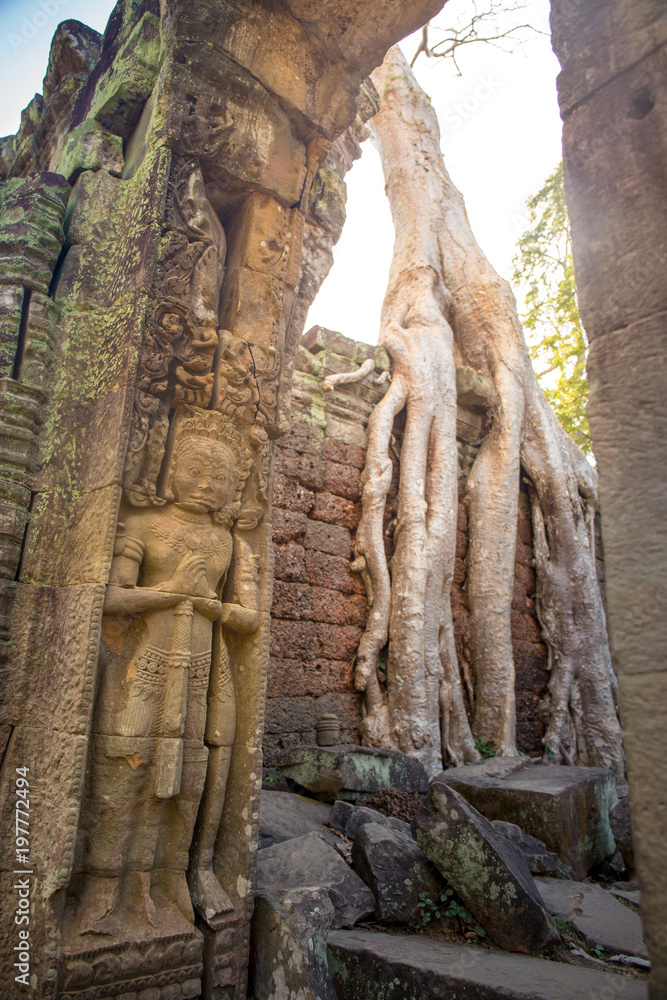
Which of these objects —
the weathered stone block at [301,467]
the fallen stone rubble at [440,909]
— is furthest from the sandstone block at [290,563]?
the fallen stone rubble at [440,909]

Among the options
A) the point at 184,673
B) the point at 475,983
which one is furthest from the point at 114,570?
→ the point at 475,983

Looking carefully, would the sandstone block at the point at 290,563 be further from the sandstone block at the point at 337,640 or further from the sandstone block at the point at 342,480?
the sandstone block at the point at 342,480

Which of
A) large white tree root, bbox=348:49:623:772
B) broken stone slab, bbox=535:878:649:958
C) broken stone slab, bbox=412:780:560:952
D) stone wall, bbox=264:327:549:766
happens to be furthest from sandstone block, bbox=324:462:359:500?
broken stone slab, bbox=535:878:649:958

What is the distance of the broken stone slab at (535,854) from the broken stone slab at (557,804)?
16 cm

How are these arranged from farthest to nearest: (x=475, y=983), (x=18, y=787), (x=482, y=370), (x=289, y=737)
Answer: (x=482, y=370) < (x=289, y=737) < (x=18, y=787) < (x=475, y=983)

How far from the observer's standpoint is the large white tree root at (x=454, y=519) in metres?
6.07

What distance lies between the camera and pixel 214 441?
120 inches

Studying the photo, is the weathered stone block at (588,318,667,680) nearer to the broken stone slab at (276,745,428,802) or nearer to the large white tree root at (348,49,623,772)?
the broken stone slab at (276,745,428,802)

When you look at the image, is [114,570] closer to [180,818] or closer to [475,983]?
[180,818]

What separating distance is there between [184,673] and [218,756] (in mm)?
398

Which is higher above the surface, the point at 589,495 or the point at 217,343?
the point at 589,495

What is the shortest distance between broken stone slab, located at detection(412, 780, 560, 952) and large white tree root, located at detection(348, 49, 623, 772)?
258 cm

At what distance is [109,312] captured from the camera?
3.13 m

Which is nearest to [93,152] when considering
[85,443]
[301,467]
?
[85,443]
